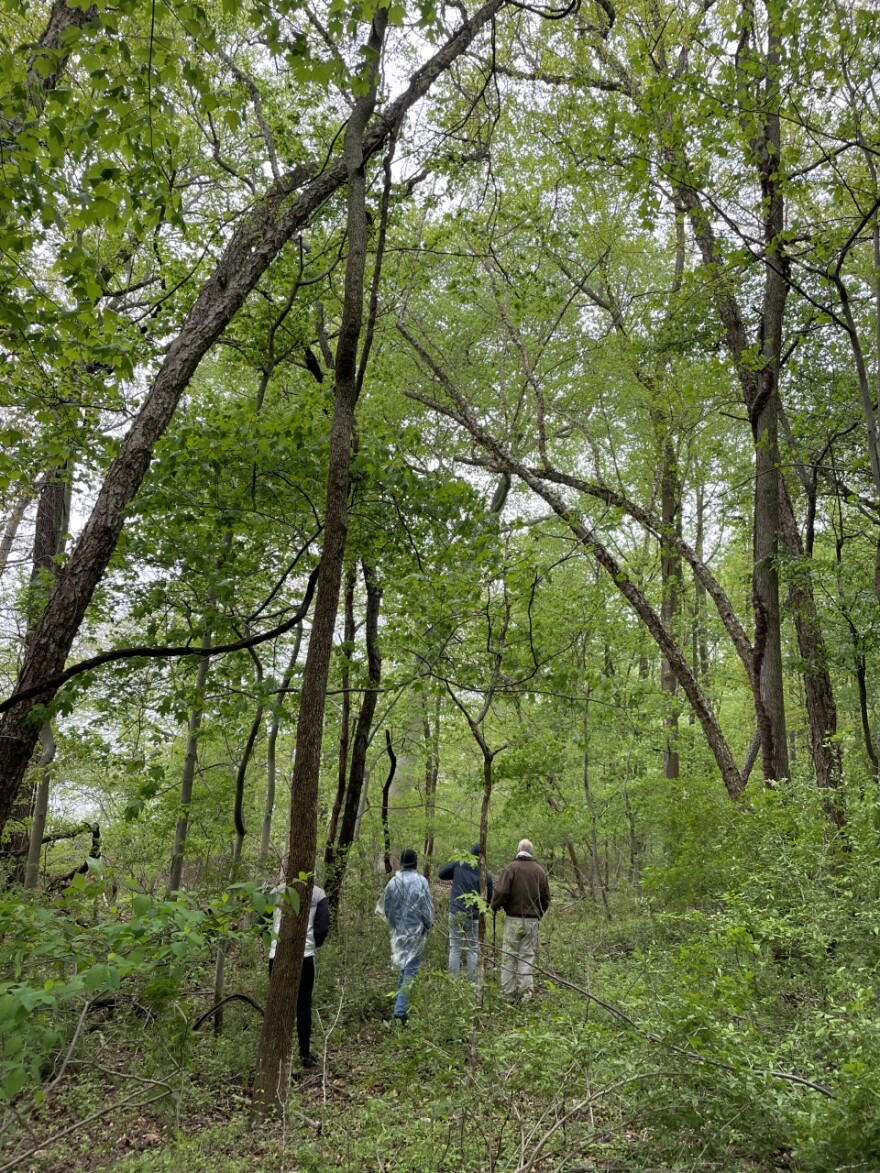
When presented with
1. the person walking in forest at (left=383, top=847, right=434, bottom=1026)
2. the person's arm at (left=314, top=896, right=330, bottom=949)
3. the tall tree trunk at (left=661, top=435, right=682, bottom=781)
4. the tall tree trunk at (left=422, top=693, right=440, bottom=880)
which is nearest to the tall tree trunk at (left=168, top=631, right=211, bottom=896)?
the person's arm at (left=314, top=896, right=330, bottom=949)

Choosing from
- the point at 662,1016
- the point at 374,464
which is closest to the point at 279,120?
the point at 374,464

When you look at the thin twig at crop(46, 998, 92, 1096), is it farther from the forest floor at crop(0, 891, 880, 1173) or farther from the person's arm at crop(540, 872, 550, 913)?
the person's arm at crop(540, 872, 550, 913)

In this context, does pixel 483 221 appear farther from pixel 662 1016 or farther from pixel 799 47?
pixel 662 1016

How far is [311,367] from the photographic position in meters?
9.77

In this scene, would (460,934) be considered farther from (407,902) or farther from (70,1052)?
(70,1052)

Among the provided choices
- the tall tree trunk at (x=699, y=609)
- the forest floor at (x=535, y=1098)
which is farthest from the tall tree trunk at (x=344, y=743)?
the tall tree trunk at (x=699, y=609)

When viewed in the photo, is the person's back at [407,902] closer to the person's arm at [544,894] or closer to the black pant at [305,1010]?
the black pant at [305,1010]

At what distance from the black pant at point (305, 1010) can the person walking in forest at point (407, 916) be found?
41.5 inches

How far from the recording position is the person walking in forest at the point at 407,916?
7.49 m

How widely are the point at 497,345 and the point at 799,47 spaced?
8052 mm

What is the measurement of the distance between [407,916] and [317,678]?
4.01m

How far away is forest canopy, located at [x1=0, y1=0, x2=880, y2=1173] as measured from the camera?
10.9 ft

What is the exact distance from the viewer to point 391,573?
23.3 ft

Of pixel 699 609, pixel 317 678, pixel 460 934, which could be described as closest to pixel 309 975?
pixel 460 934
